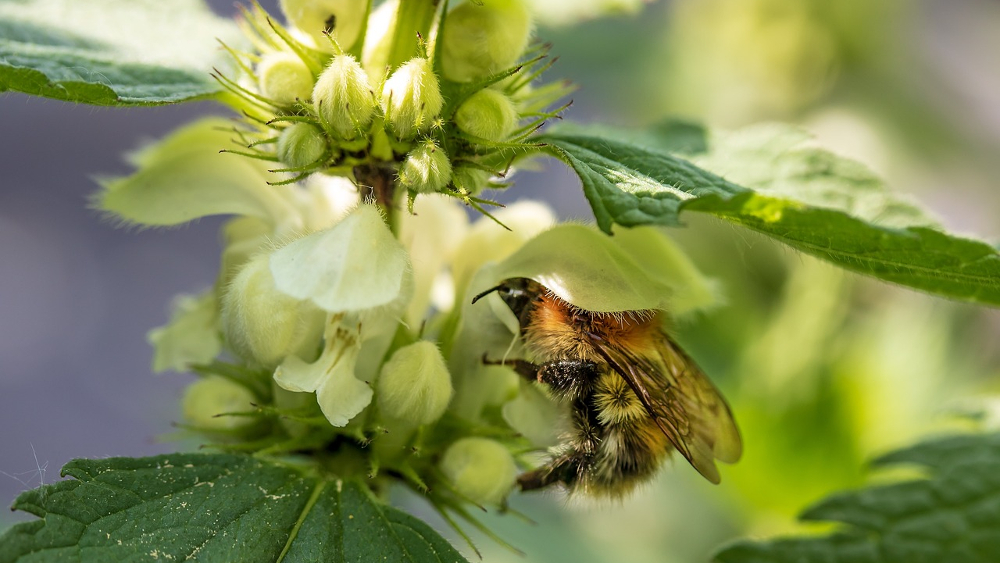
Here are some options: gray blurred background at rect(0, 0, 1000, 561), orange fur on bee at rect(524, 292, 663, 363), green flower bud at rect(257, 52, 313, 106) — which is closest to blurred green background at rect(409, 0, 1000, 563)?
gray blurred background at rect(0, 0, 1000, 561)

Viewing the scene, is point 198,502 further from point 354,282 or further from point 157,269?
point 157,269

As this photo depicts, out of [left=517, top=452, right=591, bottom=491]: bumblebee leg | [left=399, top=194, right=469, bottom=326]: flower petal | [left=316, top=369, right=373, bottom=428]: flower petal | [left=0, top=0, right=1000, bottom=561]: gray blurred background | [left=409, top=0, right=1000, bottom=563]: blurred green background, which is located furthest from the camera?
[left=0, top=0, right=1000, bottom=561]: gray blurred background

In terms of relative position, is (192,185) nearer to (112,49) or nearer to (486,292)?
(112,49)

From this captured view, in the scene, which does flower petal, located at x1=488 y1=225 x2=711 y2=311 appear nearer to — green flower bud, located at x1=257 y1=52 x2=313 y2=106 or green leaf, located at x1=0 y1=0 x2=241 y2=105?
green flower bud, located at x1=257 y1=52 x2=313 y2=106

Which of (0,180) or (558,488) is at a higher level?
(0,180)

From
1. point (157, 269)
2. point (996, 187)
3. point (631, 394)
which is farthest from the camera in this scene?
point (157, 269)

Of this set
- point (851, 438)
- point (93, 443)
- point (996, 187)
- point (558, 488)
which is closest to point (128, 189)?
point (558, 488)
